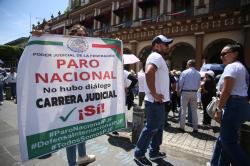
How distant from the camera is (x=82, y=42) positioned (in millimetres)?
2682

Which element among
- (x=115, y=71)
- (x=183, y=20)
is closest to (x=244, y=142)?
(x=115, y=71)

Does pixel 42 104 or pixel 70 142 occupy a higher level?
pixel 42 104

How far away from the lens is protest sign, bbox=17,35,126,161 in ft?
7.26

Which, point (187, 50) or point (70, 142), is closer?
point (70, 142)

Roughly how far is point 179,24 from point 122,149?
519 inches

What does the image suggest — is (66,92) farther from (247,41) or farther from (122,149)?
(247,41)

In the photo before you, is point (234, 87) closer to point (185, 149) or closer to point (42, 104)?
point (185, 149)

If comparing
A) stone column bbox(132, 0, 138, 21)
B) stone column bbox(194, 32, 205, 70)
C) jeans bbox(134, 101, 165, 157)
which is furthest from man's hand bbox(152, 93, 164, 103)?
stone column bbox(132, 0, 138, 21)

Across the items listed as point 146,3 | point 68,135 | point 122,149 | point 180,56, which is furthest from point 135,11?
point 68,135

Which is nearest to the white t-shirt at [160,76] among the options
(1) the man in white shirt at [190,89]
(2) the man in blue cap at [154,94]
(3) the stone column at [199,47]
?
(2) the man in blue cap at [154,94]

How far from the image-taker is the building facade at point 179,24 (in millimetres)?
13688

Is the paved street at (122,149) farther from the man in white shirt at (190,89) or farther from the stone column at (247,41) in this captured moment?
the stone column at (247,41)

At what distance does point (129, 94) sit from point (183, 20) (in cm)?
1024

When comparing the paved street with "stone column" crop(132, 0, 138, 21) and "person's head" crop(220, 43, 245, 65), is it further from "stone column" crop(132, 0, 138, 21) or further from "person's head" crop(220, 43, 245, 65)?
"stone column" crop(132, 0, 138, 21)
